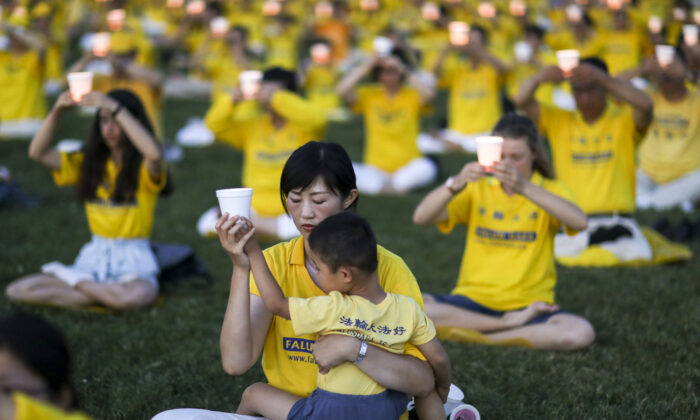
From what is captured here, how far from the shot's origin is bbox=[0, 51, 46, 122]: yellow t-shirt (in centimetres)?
1107

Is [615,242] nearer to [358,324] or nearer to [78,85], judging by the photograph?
[358,324]

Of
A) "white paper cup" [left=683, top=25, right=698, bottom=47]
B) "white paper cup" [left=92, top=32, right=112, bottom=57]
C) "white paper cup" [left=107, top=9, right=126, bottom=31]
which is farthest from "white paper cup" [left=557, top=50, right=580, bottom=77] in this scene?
"white paper cup" [left=107, top=9, right=126, bottom=31]

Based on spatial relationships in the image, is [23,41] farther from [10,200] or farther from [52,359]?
[52,359]

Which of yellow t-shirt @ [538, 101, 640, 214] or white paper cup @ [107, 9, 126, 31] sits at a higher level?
yellow t-shirt @ [538, 101, 640, 214]

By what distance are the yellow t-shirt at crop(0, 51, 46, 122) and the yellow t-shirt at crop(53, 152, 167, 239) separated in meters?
6.34

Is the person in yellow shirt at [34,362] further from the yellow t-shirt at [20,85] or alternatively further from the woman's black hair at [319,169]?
the yellow t-shirt at [20,85]

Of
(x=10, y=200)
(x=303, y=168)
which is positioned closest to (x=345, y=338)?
(x=303, y=168)

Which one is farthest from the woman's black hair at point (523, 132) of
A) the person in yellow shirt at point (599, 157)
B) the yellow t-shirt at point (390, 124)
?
the yellow t-shirt at point (390, 124)

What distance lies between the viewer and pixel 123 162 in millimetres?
5270

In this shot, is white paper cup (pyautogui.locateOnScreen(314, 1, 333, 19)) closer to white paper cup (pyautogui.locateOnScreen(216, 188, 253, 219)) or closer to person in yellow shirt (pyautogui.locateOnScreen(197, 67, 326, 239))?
person in yellow shirt (pyautogui.locateOnScreen(197, 67, 326, 239))

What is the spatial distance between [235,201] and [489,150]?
5.52 ft

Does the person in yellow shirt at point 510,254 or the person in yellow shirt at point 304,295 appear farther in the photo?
the person in yellow shirt at point 510,254

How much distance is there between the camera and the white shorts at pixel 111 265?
539 cm

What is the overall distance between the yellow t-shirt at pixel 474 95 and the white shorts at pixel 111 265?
6.70 metres
